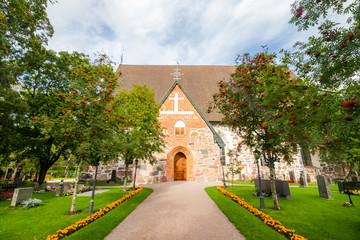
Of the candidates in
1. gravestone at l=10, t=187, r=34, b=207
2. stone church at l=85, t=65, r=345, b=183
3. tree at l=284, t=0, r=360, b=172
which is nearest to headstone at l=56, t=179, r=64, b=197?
gravestone at l=10, t=187, r=34, b=207

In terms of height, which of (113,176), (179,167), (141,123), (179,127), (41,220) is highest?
(179,127)

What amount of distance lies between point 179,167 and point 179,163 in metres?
0.41

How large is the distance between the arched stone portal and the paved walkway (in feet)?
24.6

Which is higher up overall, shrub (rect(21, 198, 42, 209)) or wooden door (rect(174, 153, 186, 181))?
wooden door (rect(174, 153, 186, 181))

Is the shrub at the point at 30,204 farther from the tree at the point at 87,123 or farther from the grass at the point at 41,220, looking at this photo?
the tree at the point at 87,123

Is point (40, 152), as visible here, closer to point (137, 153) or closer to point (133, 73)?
point (137, 153)

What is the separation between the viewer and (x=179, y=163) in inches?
660

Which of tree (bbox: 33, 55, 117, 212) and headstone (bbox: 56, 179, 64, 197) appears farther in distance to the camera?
headstone (bbox: 56, 179, 64, 197)

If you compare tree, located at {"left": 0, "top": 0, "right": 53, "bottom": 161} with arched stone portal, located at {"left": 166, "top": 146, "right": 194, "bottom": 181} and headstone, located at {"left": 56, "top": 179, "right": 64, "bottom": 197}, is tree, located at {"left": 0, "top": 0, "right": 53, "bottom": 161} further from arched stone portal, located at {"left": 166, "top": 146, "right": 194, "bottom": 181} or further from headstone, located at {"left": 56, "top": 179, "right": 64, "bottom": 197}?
arched stone portal, located at {"left": 166, "top": 146, "right": 194, "bottom": 181}

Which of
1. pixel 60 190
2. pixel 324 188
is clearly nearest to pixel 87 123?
pixel 60 190

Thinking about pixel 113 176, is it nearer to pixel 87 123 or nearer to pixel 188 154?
pixel 188 154

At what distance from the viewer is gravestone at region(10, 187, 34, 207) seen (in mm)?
8328

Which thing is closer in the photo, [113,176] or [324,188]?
[324,188]

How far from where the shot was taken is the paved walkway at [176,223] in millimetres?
4875
